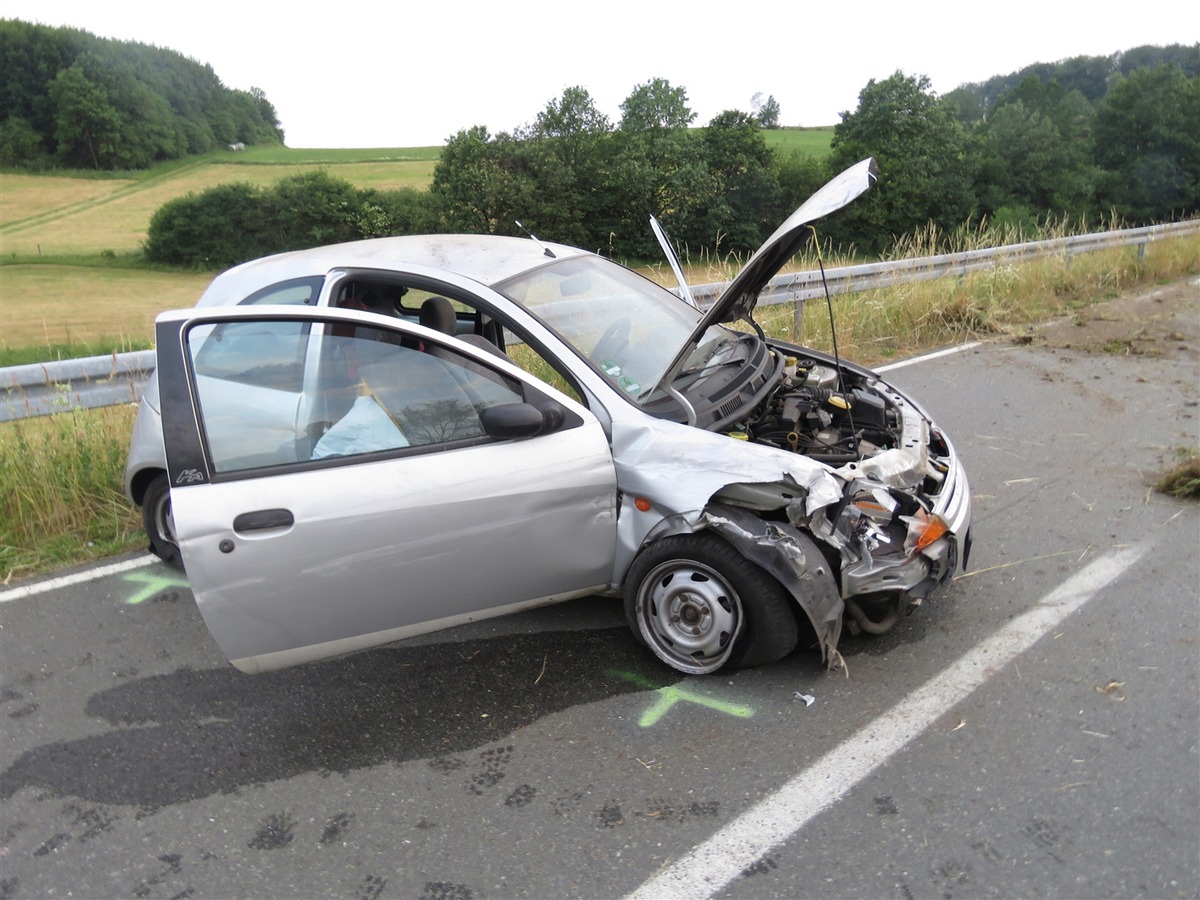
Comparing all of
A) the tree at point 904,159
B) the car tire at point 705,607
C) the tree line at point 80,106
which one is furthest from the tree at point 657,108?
the car tire at point 705,607

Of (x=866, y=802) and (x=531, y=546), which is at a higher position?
(x=531, y=546)

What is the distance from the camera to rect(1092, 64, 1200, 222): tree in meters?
39.9

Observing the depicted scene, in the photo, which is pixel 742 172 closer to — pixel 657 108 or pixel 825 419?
pixel 657 108

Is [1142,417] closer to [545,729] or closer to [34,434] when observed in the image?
[545,729]

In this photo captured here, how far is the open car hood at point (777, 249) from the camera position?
11.5 feet

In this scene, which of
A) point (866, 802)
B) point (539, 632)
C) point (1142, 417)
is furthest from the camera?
point (1142, 417)

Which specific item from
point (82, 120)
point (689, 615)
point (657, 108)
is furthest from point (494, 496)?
point (82, 120)

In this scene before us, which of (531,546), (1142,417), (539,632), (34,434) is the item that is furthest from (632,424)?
(1142,417)

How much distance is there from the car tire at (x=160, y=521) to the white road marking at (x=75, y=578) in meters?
0.20

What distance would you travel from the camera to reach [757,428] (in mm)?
4109

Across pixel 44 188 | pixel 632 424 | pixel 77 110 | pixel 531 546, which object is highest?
pixel 77 110

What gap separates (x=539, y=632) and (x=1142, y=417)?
5.41 m

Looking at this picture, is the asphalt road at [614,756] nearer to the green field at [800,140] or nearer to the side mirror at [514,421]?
the side mirror at [514,421]

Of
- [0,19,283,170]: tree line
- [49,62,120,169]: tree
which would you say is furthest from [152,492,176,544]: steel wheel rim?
[49,62,120,169]: tree
